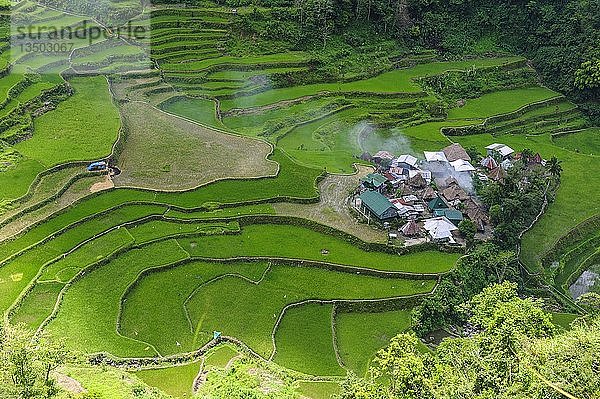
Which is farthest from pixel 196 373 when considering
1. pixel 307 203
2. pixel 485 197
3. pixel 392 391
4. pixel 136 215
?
pixel 485 197

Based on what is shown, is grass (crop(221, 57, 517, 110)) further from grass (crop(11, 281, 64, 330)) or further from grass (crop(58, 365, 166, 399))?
grass (crop(58, 365, 166, 399))

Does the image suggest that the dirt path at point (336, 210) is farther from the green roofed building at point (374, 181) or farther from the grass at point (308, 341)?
the grass at point (308, 341)

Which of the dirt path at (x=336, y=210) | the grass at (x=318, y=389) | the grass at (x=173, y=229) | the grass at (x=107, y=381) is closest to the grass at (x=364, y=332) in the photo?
the grass at (x=318, y=389)

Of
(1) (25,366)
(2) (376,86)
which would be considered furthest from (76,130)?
(2) (376,86)

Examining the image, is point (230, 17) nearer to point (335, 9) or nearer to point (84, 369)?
point (335, 9)

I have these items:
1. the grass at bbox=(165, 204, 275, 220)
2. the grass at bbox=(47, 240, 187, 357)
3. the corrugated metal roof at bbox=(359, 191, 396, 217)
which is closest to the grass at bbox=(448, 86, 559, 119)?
the corrugated metal roof at bbox=(359, 191, 396, 217)

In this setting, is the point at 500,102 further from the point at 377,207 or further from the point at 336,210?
the point at 336,210

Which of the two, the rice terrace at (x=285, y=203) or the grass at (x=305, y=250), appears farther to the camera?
the grass at (x=305, y=250)
